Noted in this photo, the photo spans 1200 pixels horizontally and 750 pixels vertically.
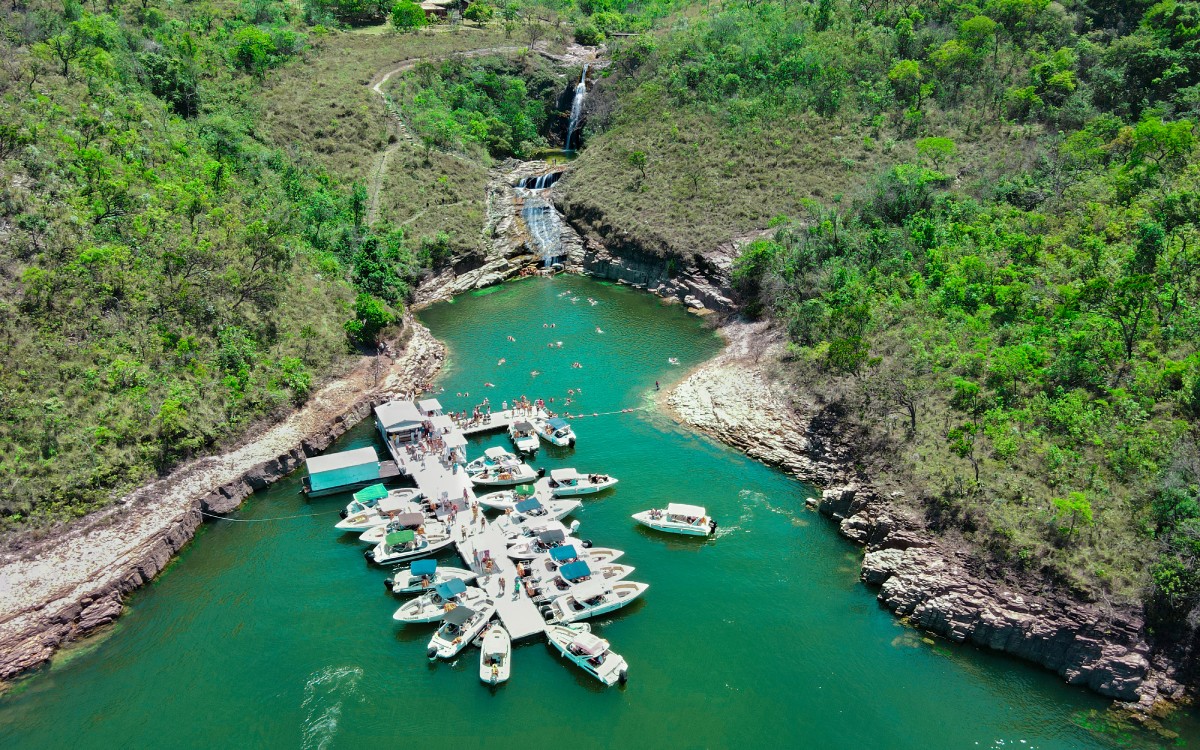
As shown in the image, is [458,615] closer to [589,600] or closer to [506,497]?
[589,600]

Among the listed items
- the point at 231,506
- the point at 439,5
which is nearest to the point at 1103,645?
the point at 231,506

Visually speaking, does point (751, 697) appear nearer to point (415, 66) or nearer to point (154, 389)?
point (154, 389)

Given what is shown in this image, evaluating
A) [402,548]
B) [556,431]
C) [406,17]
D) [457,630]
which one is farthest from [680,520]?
[406,17]

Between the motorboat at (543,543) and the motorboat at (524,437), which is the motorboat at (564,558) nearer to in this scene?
the motorboat at (543,543)

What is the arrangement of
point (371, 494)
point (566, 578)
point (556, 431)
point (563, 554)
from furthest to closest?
point (556, 431) → point (371, 494) → point (563, 554) → point (566, 578)

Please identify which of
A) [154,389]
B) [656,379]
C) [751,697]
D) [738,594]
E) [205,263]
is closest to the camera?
[751,697]

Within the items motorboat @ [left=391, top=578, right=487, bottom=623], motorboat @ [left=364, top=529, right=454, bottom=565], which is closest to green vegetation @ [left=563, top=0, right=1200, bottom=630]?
motorboat @ [left=391, top=578, right=487, bottom=623]

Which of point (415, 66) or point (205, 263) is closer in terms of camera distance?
point (205, 263)
